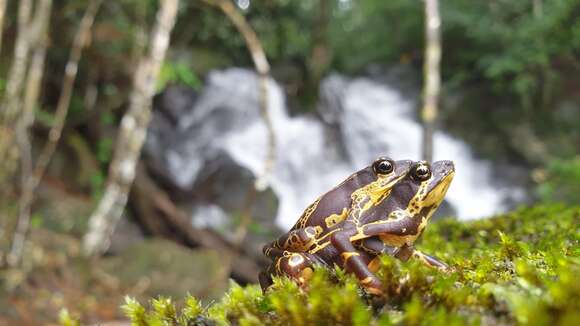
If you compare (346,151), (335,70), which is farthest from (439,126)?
(335,70)

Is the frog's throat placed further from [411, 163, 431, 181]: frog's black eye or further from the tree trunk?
the tree trunk

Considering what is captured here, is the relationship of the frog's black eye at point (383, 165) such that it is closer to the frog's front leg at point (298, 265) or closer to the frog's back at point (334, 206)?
the frog's back at point (334, 206)

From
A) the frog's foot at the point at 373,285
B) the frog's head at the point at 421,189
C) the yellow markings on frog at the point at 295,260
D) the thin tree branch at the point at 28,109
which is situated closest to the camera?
the frog's foot at the point at 373,285

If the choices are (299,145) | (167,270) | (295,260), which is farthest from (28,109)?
(299,145)

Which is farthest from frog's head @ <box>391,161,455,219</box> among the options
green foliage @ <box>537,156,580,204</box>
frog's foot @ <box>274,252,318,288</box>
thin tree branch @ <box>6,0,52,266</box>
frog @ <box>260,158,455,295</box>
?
green foliage @ <box>537,156,580,204</box>

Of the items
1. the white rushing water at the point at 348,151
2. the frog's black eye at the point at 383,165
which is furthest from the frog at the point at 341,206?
the white rushing water at the point at 348,151

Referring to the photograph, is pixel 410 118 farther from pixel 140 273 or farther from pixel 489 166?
pixel 140 273
